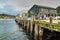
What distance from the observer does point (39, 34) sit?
1998cm

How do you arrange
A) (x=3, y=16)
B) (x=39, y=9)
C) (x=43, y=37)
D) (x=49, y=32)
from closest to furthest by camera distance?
(x=49, y=32), (x=43, y=37), (x=39, y=9), (x=3, y=16)

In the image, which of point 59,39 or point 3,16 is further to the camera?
point 3,16

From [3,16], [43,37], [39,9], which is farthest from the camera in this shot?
[3,16]

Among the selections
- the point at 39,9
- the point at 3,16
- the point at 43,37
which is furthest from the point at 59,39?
the point at 3,16

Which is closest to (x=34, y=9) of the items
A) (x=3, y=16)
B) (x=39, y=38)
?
(x=39, y=38)

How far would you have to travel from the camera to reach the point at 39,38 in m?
20.2

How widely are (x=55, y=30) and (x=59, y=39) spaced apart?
2.90 feet

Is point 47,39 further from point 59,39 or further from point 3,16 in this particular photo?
point 3,16

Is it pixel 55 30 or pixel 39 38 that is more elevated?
pixel 55 30

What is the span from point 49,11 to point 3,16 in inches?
4368

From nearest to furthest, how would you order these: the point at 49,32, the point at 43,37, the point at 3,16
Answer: the point at 49,32, the point at 43,37, the point at 3,16

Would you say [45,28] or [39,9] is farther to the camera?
[39,9]

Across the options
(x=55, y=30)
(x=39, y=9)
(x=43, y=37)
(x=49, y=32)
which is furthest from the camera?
(x=39, y=9)

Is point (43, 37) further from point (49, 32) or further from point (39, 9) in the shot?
point (39, 9)
